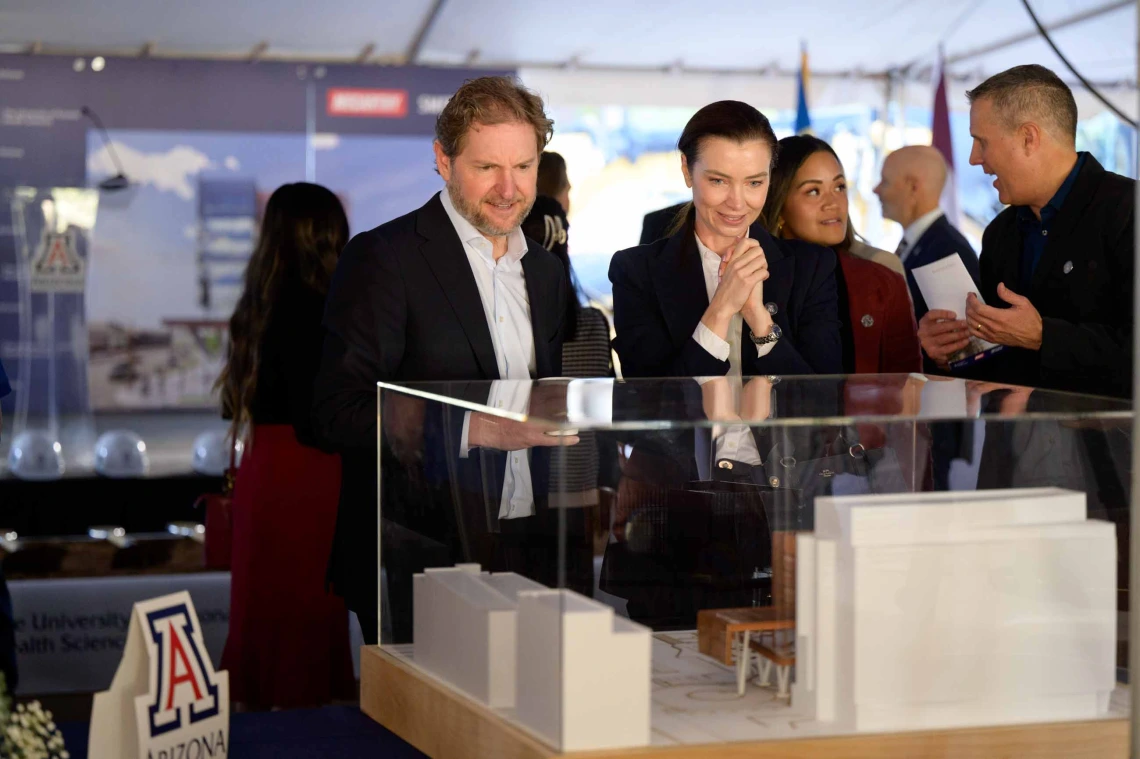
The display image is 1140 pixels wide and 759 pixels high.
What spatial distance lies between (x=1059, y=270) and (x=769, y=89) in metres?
4.80

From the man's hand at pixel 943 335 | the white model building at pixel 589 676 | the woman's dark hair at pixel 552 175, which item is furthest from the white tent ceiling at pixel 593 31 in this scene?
the white model building at pixel 589 676

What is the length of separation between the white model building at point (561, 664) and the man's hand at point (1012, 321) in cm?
121

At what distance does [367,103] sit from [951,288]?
429 cm

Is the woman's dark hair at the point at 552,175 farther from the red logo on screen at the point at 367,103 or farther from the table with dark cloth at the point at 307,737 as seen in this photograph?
the red logo on screen at the point at 367,103

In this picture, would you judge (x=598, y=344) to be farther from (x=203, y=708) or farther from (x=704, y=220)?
(x=203, y=708)

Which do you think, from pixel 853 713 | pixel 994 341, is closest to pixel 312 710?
pixel 853 713

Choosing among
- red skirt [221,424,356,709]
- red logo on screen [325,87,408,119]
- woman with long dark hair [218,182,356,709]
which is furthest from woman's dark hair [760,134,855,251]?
red logo on screen [325,87,408,119]

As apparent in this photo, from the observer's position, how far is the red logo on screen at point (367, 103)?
630 cm

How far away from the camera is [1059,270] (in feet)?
7.91

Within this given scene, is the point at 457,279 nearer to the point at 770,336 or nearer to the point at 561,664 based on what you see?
the point at 770,336

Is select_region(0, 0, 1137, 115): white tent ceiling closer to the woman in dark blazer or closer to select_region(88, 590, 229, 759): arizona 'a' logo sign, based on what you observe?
the woman in dark blazer

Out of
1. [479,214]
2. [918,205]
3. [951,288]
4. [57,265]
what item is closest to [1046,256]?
[951,288]

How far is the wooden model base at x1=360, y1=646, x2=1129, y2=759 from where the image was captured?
1319 millimetres

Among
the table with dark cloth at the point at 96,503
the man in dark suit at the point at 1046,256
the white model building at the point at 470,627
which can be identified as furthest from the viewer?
the table with dark cloth at the point at 96,503
